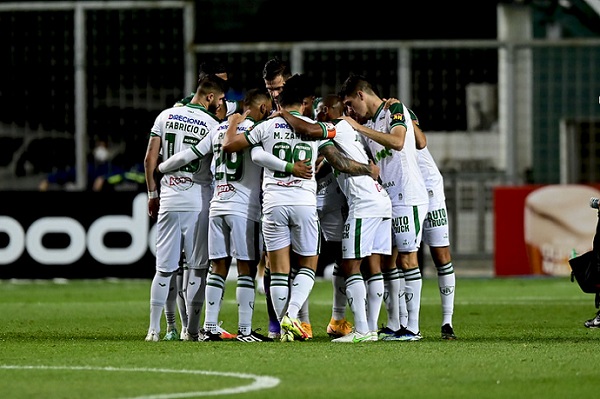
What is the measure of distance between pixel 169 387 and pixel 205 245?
360cm

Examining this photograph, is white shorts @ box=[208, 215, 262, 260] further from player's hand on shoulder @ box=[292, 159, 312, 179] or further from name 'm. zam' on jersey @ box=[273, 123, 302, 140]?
name 'm. zam' on jersey @ box=[273, 123, 302, 140]

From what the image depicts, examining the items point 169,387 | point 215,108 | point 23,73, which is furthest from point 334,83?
point 169,387

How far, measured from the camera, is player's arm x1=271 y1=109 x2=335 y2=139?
1099 cm

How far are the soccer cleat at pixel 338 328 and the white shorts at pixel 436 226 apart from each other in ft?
3.32

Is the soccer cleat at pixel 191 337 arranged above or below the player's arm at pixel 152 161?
below

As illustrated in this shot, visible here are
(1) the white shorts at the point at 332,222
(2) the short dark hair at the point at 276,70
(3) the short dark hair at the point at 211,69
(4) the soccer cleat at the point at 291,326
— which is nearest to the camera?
(4) the soccer cleat at the point at 291,326

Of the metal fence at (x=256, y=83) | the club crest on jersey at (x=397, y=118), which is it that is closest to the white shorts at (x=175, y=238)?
the club crest on jersey at (x=397, y=118)

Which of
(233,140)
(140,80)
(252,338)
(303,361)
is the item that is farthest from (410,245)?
(140,80)

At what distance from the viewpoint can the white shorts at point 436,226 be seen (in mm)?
11717

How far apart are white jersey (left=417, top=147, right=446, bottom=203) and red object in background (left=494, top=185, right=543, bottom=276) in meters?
9.28

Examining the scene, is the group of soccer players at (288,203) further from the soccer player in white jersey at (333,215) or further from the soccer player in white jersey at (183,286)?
the soccer player in white jersey at (333,215)

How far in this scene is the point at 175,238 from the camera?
1154cm

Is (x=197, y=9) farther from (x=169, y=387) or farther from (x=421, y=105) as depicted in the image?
(x=169, y=387)

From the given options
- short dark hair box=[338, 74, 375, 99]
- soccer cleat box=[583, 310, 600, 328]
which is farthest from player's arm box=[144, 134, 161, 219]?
soccer cleat box=[583, 310, 600, 328]
